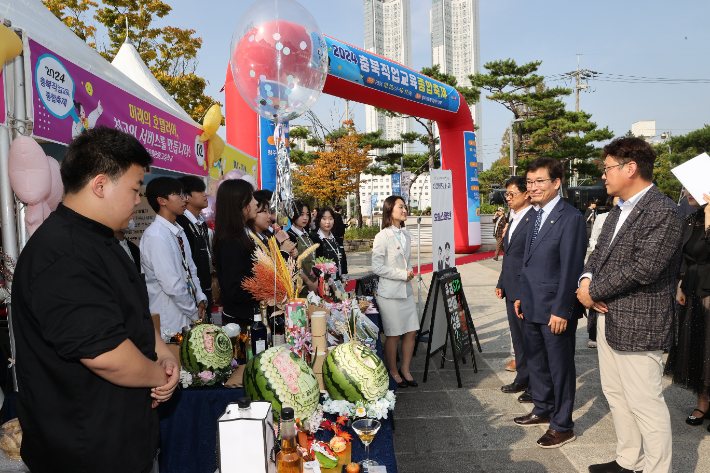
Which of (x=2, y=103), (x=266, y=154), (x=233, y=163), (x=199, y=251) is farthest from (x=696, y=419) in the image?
(x=266, y=154)

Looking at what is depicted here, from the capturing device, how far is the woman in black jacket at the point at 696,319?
3.07 metres

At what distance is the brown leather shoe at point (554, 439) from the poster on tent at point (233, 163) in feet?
17.2

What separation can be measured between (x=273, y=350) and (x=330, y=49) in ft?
24.6

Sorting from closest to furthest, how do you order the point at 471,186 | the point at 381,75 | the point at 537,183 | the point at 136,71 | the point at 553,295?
the point at 553,295 → the point at 537,183 → the point at 136,71 → the point at 381,75 → the point at 471,186

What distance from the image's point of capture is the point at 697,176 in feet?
8.49

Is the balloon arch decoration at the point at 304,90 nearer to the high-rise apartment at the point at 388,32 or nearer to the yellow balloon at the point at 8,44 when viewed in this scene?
the yellow balloon at the point at 8,44

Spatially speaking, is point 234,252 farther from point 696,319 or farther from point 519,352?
point 696,319

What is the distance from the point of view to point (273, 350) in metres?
1.71

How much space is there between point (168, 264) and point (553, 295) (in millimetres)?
2649

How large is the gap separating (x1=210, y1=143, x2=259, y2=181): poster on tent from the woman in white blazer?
3.42 meters

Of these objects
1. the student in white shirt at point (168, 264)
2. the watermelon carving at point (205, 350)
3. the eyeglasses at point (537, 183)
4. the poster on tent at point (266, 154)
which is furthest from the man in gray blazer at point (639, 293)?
the poster on tent at point (266, 154)

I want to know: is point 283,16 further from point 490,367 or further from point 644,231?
point 490,367

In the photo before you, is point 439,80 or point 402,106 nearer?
point 402,106

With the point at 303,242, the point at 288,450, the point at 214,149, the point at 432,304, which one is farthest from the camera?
the point at 214,149
